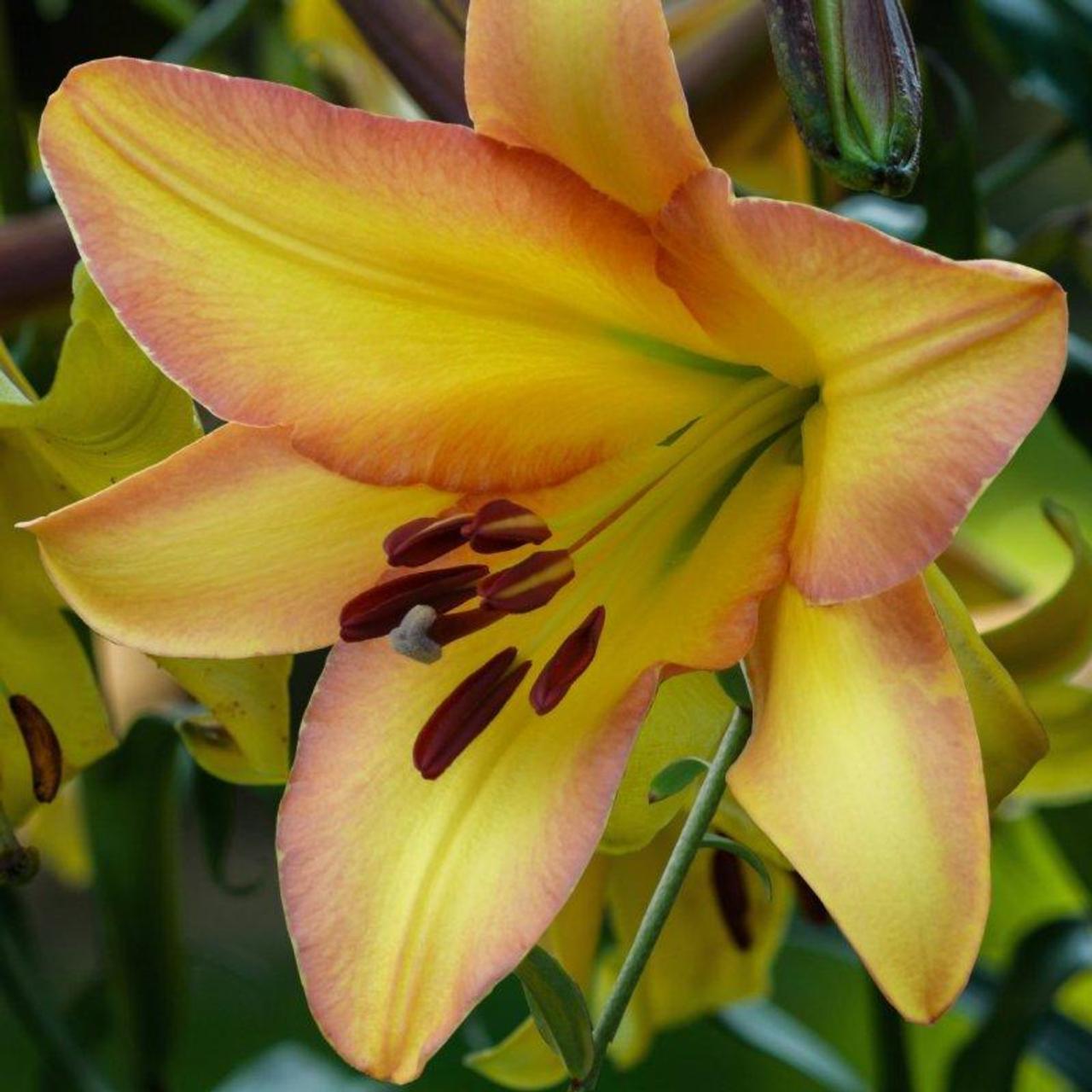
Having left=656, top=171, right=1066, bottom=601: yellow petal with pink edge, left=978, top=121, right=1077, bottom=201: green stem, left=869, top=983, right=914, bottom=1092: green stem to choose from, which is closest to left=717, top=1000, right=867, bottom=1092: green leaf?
left=869, top=983, right=914, bottom=1092: green stem

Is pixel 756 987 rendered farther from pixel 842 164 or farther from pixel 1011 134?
pixel 1011 134

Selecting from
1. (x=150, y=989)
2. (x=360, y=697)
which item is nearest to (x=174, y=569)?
(x=360, y=697)

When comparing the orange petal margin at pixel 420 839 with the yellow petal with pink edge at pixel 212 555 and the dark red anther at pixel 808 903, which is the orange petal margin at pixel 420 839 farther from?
the dark red anther at pixel 808 903

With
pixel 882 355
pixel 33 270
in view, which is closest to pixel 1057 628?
pixel 882 355

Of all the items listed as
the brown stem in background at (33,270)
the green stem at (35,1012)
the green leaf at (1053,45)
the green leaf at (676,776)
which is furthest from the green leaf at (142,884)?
the green leaf at (1053,45)

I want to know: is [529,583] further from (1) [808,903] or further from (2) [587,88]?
(1) [808,903]

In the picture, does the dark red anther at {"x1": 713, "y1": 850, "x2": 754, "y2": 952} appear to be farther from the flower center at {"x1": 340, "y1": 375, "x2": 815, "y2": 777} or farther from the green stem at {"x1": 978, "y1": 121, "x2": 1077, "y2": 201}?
the green stem at {"x1": 978, "y1": 121, "x2": 1077, "y2": 201}
